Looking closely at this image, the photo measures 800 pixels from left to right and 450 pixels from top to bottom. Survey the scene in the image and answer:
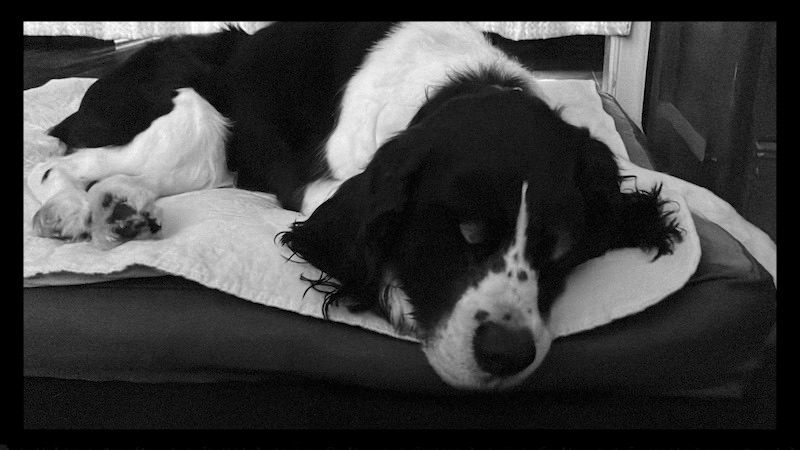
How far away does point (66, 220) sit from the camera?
1851 mm

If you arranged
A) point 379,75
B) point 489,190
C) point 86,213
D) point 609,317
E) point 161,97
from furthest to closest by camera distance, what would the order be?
point 161,97
point 379,75
point 86,213
point 609,317
point 489,190

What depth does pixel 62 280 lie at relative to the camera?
5.42 ft

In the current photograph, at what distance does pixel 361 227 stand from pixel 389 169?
0.49 feet

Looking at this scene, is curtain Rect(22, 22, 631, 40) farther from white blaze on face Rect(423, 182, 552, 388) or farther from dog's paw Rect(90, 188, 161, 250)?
white blaze on face Rect(423, 182, 552, 388)

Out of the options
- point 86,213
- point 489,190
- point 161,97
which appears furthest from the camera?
point 161,97

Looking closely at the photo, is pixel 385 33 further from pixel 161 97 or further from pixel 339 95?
pixel 161 97

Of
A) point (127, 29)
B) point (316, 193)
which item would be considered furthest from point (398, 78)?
point (127, 29)

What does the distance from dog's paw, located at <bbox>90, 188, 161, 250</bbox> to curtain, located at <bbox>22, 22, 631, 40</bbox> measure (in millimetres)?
771

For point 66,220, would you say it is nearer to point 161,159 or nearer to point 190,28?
point 161,159

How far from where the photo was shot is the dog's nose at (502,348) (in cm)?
134

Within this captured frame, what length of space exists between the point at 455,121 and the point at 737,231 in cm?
91

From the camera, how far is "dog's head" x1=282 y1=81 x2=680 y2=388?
A: 1391 mm

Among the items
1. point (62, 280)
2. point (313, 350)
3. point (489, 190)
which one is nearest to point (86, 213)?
point (62, 280)

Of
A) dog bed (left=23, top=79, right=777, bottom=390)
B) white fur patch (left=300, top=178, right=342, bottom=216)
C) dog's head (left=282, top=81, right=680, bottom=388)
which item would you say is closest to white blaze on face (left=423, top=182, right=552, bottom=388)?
dog's head (left=282, top=81, right=680, bottom=388)
